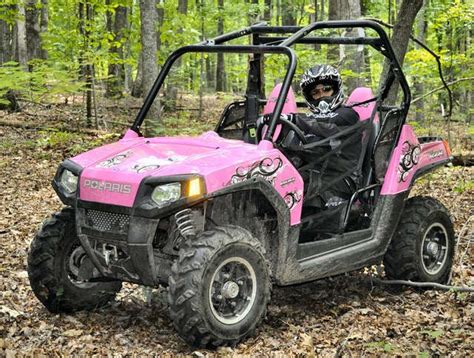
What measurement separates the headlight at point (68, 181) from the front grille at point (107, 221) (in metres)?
0.24

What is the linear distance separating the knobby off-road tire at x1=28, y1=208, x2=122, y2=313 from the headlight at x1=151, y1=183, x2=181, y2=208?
3.59 feet

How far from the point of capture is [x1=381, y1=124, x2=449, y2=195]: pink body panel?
18.1 feet

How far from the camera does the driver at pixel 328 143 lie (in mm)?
5145

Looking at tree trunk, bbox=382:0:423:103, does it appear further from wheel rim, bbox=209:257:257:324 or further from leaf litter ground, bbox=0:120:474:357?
wheel rim, bbox=209:257:257:324

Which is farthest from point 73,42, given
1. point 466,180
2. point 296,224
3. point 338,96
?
point 296,224

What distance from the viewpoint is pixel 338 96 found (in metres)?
5.49

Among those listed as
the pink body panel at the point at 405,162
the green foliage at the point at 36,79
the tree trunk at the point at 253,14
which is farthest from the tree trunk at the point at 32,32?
the pink body panel at the point at 405,162

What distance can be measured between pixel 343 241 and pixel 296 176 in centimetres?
94

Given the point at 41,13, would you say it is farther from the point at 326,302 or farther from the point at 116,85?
the point at 326,302

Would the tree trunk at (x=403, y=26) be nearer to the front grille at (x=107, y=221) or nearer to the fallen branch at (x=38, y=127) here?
the front grille at (x=107, y=221)

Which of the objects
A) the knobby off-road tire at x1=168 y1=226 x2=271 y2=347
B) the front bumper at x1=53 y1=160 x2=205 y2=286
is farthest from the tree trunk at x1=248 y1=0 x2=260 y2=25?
the knobby off-road tire at x1=168 y1=226 x2=271 y2=347

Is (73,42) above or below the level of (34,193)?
above

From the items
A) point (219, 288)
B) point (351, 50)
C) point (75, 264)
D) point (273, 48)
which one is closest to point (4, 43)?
point (351, 50)

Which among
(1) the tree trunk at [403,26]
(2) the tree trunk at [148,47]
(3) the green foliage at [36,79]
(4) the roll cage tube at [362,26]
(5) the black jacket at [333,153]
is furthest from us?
(3) the green foliage at [36,79]
